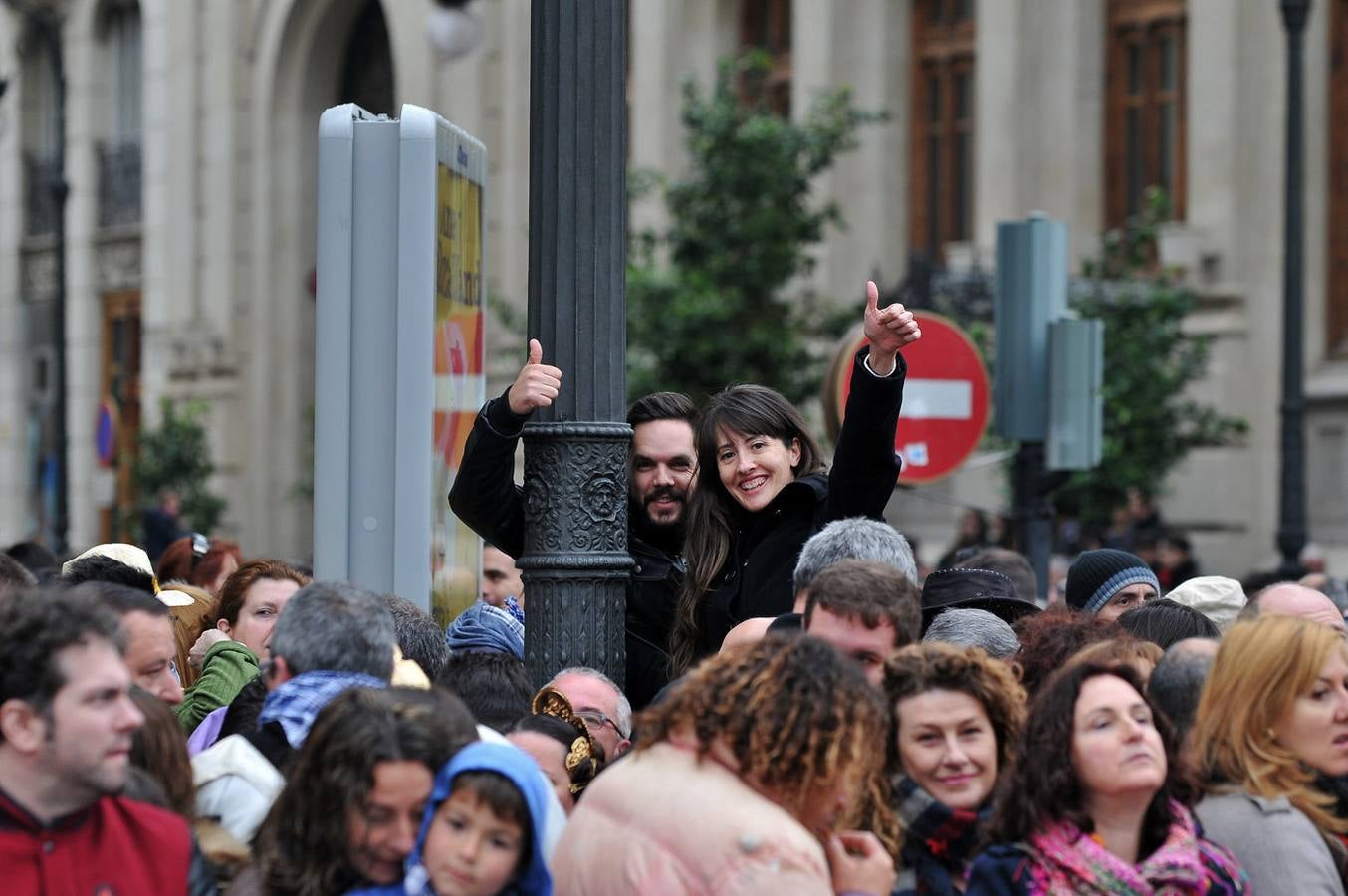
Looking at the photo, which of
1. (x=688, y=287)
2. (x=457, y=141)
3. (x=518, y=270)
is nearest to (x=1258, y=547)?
(x=688, y=287)

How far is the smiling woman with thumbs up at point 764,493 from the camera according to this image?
22.6 ft

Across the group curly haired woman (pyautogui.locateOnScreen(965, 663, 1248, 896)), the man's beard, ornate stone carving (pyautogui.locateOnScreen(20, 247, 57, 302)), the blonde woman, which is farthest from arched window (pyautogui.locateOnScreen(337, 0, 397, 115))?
curly haired woman (pyautogui.locateOnScreen(965, 663, 1248, 896))

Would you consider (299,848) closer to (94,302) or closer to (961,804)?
(961,804)

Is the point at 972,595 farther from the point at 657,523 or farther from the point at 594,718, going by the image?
the point at 594,718

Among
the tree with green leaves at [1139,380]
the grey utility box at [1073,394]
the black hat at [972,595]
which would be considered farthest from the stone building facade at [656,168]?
the black hat at [972,595]

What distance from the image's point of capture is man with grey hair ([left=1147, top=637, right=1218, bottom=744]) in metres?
5.84

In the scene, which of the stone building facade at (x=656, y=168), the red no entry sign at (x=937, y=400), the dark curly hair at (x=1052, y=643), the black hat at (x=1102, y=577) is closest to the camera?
the dark curly hair at (x=1052, y=643)

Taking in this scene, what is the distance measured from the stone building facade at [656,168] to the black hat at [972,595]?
30.2 ft

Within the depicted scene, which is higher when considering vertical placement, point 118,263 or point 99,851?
point 118,263

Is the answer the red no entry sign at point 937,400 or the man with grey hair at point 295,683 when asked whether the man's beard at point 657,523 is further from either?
the red no entry sign at point 937,400

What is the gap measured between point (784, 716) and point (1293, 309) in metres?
13.9

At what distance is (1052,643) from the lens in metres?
6.37

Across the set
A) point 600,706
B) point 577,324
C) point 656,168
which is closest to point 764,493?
point 577,324

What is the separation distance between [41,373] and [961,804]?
131ft
